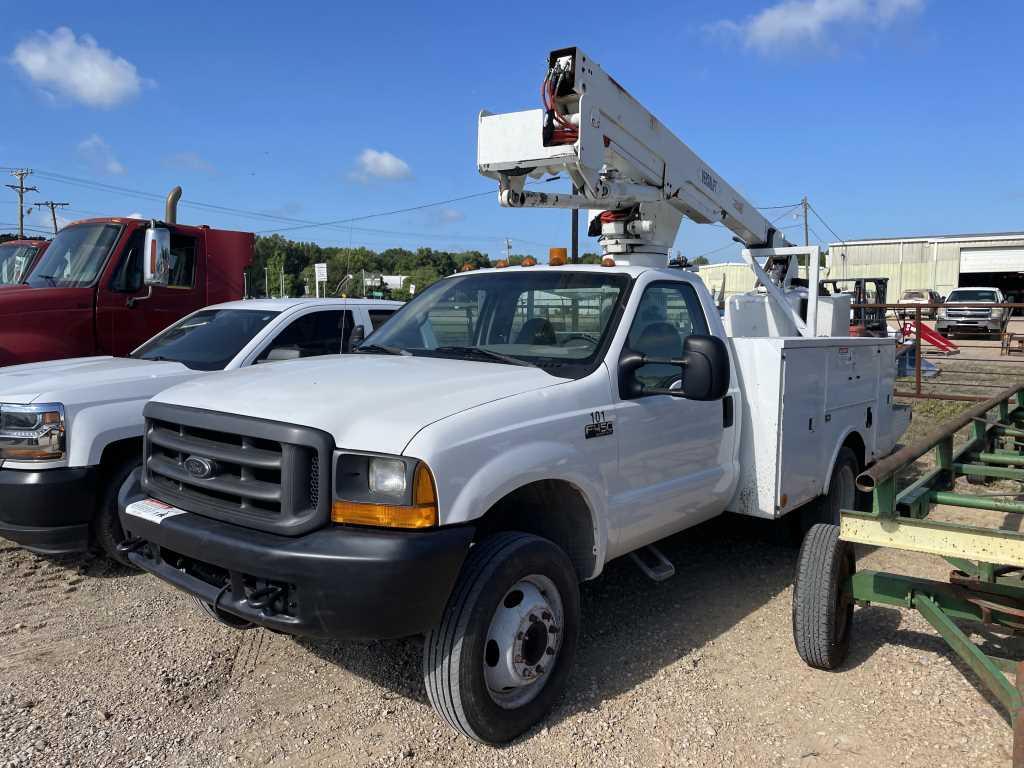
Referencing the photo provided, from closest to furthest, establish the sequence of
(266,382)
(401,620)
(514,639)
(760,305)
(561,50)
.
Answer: (401,620), (514,639), (266,382), (561,50), (760,305)

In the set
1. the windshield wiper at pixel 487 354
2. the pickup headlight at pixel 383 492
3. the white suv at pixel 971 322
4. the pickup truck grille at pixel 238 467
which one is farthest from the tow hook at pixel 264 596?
the white suv at pixel 971 322

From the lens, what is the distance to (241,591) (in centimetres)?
298

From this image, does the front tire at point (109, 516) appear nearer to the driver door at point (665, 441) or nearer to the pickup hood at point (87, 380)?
the pickup hood at point (87, 380)

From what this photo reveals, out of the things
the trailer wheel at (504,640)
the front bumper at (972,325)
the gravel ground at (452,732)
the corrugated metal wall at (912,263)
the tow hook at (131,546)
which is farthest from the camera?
the corrugated metal wall at (912,263)

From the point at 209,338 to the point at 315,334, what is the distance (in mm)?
768

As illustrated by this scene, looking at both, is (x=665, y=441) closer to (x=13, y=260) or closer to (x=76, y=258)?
(x=76, y=258)

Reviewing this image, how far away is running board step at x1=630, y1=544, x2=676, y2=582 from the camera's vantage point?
414 centimetres

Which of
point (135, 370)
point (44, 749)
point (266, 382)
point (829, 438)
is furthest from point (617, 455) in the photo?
point (135, 370)

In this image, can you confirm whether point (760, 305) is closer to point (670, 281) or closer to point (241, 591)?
point (670, 281)

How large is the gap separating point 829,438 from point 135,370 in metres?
4.55

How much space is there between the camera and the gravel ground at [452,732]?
10.4 ft

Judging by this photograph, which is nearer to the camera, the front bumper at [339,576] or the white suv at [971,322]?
the front bumper at [339,576]

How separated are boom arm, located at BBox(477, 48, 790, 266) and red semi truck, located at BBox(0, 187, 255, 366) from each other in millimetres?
3337

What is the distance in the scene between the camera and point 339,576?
2738mm
